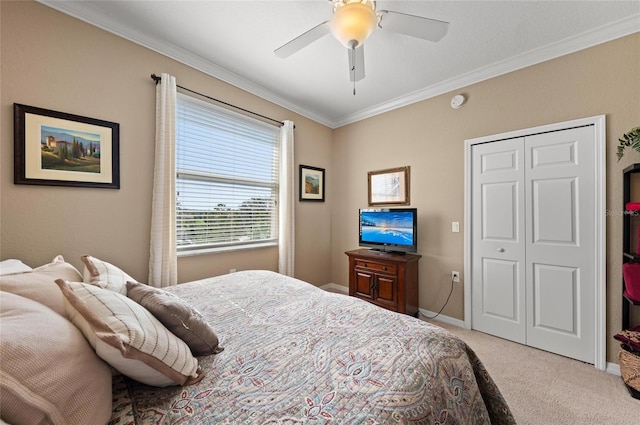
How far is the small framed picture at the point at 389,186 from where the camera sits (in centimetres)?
337

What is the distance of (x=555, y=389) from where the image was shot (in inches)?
73.7

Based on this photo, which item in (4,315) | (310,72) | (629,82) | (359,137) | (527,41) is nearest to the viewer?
(4,315)

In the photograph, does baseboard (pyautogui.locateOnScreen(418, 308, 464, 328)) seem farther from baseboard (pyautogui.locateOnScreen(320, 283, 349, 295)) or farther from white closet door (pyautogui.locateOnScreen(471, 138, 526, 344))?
baseboard (pyautogui.locateOnScreen(320, 283, 349, 295))

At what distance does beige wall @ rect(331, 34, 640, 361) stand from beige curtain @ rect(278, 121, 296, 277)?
3.33 ft

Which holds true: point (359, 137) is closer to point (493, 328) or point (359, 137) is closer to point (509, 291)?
point (509, 291)

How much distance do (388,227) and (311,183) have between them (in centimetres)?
136

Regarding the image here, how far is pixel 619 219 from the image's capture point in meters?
2.06

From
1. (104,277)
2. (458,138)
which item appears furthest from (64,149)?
(458,138)

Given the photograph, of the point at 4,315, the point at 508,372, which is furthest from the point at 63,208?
the point at 508,372

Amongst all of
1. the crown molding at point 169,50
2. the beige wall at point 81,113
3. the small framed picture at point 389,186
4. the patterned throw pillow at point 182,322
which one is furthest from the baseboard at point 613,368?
the crown molding at point 169,50

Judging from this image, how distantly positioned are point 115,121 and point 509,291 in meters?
4.02

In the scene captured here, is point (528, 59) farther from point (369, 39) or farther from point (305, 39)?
point (305, 39)

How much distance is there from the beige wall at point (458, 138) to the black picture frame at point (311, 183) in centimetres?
31

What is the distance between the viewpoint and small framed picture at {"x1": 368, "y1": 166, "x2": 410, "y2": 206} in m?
3.37
